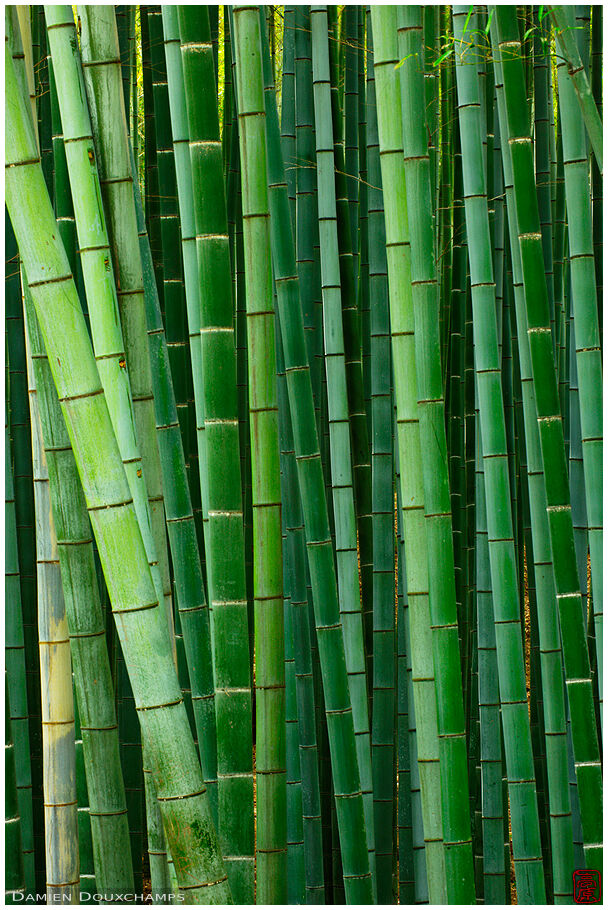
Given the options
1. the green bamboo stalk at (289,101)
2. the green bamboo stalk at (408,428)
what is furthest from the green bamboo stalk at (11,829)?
the green bamboo stalk at (289,101)

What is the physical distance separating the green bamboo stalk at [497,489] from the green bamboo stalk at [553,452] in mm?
76

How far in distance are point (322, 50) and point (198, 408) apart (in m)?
0.95

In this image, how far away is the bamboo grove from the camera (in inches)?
41.0

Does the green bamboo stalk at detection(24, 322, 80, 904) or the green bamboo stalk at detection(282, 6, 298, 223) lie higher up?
the green bamboo stalk at detection(282, 6, 298, 223)

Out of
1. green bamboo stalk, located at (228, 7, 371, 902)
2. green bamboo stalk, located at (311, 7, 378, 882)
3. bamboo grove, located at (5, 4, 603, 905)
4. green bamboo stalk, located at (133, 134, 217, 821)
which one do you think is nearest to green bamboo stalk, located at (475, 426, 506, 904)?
bamboo grove, located at (5, 4, 603, 905)

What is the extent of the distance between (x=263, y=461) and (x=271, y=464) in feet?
0.04

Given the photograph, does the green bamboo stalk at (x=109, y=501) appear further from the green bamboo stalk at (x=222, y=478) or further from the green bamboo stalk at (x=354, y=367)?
the green bamboo stalk at (x=354, y=367)

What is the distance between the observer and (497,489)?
5.10 feet

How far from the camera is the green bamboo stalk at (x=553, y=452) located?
1.43 metres

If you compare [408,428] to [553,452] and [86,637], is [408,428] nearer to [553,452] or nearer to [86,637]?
[553,452]

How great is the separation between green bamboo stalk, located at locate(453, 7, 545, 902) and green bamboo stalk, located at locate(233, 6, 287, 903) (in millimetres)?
459

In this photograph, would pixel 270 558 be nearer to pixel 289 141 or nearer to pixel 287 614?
pixel 287 614

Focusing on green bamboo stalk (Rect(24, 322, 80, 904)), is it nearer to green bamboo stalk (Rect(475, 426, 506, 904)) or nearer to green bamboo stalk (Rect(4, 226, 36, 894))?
green bamboo stalk (Rect(4, 226, 36, 894))

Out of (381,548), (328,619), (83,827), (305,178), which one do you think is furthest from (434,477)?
(305,178)
